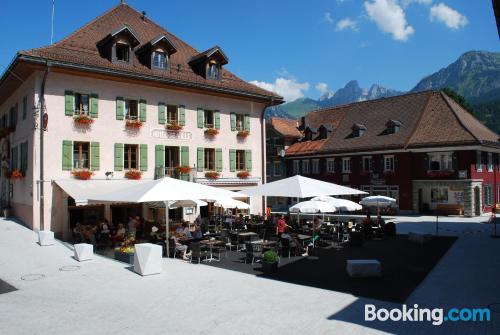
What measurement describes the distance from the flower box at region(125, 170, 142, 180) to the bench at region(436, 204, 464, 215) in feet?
74.8

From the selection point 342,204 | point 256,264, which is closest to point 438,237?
point 342,204

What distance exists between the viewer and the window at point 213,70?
26.9m

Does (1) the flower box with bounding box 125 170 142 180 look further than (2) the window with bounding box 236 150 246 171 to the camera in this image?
No

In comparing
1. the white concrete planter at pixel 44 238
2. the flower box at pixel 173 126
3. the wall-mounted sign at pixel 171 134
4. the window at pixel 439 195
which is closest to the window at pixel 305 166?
the window at pixel 439 195

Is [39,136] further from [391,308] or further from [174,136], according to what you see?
[391,308]

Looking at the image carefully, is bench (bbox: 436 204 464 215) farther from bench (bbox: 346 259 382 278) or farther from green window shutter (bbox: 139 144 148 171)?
bench (bbox: 346 259 382 278)

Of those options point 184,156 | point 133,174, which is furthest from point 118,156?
point 184,156

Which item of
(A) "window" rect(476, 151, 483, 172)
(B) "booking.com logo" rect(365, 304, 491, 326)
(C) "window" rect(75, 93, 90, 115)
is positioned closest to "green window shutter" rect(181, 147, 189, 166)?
(C) "window" rect(75, 93, 90, 115)

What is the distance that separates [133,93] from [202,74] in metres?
5.25

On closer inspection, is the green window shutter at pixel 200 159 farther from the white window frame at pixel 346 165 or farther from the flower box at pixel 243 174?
the white window frame at pixel 346 165

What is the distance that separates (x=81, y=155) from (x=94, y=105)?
8.79ft

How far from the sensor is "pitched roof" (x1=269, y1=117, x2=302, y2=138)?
1795 inches

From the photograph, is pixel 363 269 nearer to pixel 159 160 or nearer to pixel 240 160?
pixel 159 160

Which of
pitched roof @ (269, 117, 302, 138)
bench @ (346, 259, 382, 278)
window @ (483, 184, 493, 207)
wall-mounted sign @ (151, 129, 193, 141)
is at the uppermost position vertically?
pitched roof @ (269, 117, 302, 138)
